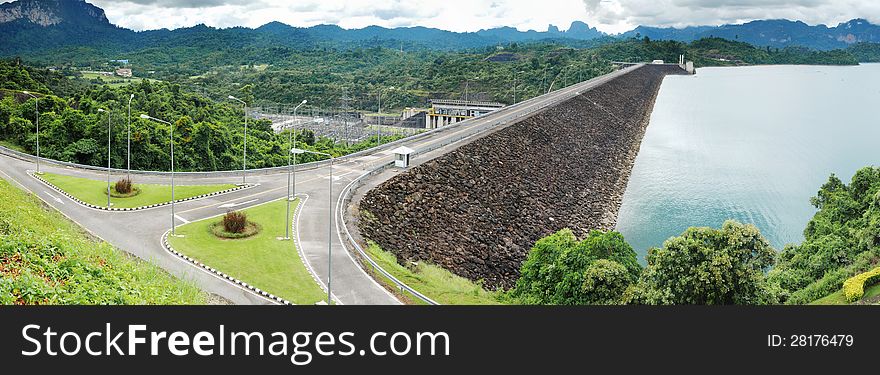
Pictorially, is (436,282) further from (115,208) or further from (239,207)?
(115,208)

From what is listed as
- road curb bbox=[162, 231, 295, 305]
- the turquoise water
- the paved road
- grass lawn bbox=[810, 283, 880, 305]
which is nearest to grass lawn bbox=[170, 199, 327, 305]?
road curb bbox=[162, 231, 295, 305]

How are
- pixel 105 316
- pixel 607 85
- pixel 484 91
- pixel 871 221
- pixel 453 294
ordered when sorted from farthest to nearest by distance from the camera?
pixel 484 91, pixel 607 85, pixel 871 221, pixel 453 294, pixel 105 316

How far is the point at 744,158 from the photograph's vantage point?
80.2m

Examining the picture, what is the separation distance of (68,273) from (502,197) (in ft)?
106

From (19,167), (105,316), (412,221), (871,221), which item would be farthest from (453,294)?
(19,167)

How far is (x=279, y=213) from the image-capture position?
109 ft

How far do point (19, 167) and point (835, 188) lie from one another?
53005 mm

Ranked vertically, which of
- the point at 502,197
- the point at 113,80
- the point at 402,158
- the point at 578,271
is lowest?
the point at 502,197

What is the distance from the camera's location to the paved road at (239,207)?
2433cm

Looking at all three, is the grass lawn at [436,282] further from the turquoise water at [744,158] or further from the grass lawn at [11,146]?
the grass lawn at [11,146]

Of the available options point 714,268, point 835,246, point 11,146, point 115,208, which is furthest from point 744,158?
point 11,146

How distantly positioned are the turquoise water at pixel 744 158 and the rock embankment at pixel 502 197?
366 centimetres

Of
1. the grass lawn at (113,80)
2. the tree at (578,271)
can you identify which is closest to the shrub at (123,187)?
the tree at (578,271)

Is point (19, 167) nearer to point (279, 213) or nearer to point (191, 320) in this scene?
point (279, 213)
